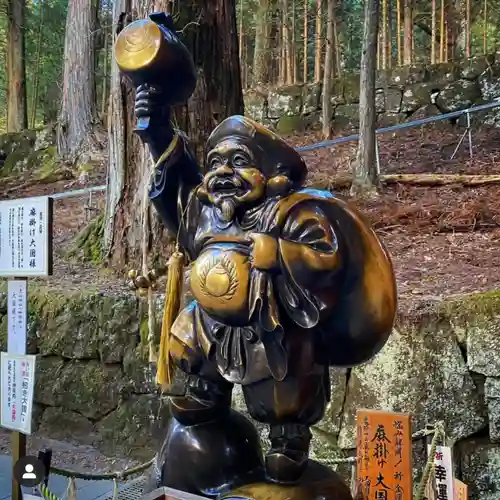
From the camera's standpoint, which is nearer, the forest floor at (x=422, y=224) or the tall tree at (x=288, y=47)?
the forest floor at (x=422, y=224)

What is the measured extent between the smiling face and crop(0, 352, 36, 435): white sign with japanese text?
1.53 m

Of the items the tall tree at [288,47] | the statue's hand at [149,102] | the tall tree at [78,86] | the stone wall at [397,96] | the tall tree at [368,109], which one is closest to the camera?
the statue's hand at [149,102]

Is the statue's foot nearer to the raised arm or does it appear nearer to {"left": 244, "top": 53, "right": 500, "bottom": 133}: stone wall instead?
the raised arm

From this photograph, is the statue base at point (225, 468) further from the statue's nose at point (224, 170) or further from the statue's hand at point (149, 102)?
the statue's hand at point (149, 102)

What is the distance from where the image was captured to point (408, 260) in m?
4.12

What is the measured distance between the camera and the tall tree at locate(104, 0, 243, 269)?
3.93m

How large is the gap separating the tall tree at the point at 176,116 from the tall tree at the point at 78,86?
505 cm

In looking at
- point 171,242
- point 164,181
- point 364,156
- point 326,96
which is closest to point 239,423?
point 164,181

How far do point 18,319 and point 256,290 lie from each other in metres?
1.66

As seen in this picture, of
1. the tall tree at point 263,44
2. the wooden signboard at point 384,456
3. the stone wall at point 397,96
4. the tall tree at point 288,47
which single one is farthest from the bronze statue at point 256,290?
the tall tree at point 288,47

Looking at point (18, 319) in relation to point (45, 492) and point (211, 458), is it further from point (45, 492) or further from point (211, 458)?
point (211, 458)

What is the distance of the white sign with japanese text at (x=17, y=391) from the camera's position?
2.75 metres

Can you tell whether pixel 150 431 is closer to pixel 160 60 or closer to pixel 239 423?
pixel 239 423

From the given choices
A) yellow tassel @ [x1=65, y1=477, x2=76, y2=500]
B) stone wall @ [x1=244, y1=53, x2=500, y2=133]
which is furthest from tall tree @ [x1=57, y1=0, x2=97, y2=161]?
yellow tassel @ [x1=65, y1=477, x2=76, y2=500]
